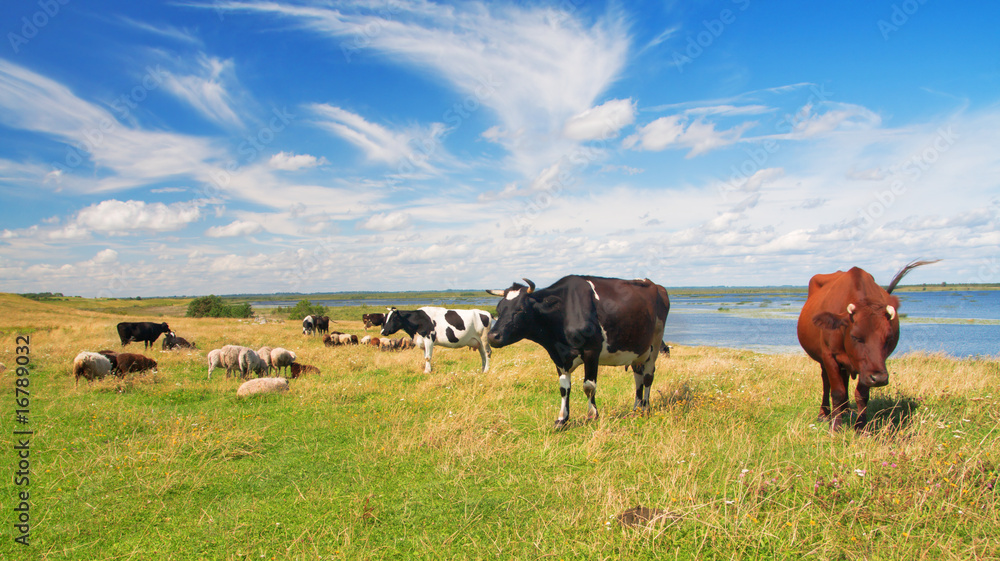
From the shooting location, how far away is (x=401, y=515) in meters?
4.27

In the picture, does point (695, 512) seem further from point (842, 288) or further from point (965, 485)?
point (842, 288)

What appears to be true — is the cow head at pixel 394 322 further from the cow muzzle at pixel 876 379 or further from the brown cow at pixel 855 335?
the cow muzzle at pixel 876 379

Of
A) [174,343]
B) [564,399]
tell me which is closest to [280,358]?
[174,343]

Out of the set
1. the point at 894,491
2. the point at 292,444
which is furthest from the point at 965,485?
the point at 292,444

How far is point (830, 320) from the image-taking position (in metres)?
6.03

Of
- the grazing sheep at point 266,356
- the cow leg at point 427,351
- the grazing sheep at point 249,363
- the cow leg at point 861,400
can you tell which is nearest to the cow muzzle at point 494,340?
the cow leg at point 861,400

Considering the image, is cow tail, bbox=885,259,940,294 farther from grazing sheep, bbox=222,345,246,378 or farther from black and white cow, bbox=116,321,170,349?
black and white cow, bbox=116,321,170,349

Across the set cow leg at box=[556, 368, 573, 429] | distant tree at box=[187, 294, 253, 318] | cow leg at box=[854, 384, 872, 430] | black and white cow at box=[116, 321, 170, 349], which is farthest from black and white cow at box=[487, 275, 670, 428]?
distant tree at box=[187, 294, 253, 318]

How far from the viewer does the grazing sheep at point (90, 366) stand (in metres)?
10.3

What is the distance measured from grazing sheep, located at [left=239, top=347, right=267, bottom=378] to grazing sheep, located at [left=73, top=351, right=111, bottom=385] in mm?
2710

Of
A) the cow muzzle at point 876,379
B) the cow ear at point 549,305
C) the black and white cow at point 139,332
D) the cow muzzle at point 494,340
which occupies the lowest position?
the black and white cow at point 139,332

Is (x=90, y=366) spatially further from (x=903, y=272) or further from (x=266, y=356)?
(x=903, y=272)

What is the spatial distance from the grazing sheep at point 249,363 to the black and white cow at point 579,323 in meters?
8.19

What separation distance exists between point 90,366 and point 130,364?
2.40 feet
